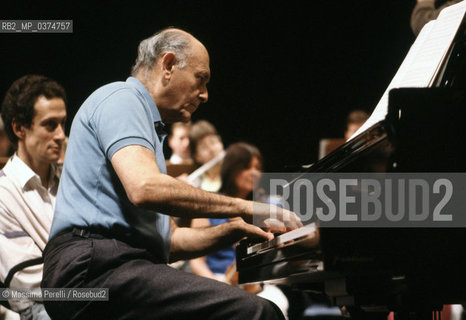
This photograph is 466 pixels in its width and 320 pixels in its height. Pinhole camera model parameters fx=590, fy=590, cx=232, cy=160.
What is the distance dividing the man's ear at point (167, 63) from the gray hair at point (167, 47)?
2 cm

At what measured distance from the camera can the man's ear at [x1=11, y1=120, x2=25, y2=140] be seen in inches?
95.0

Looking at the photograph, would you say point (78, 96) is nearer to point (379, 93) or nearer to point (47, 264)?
point (379, 93)

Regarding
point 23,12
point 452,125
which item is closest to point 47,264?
point 452,125

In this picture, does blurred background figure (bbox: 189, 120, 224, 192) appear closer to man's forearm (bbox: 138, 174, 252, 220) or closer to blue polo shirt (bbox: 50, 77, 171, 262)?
blue polo shirt (bbox: 50, 77, 171, 262)

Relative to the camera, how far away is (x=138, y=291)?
1562mm

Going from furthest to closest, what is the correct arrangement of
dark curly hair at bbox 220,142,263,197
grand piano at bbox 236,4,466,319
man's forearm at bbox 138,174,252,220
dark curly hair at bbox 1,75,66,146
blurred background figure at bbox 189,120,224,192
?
blurred background figure at bbox 189,120,224,192 → dark curly hair at bbox 220,142,263,197 → dark curly hair at bbox 1,75,66,146 → man's forearm at bbox 138,174,252,220 → grand piano at bbox 236,4,466,319

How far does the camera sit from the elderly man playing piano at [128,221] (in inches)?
61.2

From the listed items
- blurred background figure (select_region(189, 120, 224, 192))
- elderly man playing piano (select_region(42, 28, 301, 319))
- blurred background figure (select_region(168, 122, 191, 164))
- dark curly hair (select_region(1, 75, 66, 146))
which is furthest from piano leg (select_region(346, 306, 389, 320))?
blurred background figure (select_region(168, 122, 191, 164))

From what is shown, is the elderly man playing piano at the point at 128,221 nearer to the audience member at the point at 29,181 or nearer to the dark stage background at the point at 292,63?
the audience member at the point at 29,181

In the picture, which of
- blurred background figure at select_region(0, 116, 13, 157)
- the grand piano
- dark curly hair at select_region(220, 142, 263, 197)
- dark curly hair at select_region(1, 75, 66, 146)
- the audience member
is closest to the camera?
the grand piano

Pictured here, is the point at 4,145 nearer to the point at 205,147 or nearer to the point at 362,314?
the point at 205,147

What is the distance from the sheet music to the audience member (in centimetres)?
120

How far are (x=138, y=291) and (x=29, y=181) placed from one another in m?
0.94

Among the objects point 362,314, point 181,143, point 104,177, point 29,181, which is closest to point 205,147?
point 181,143
